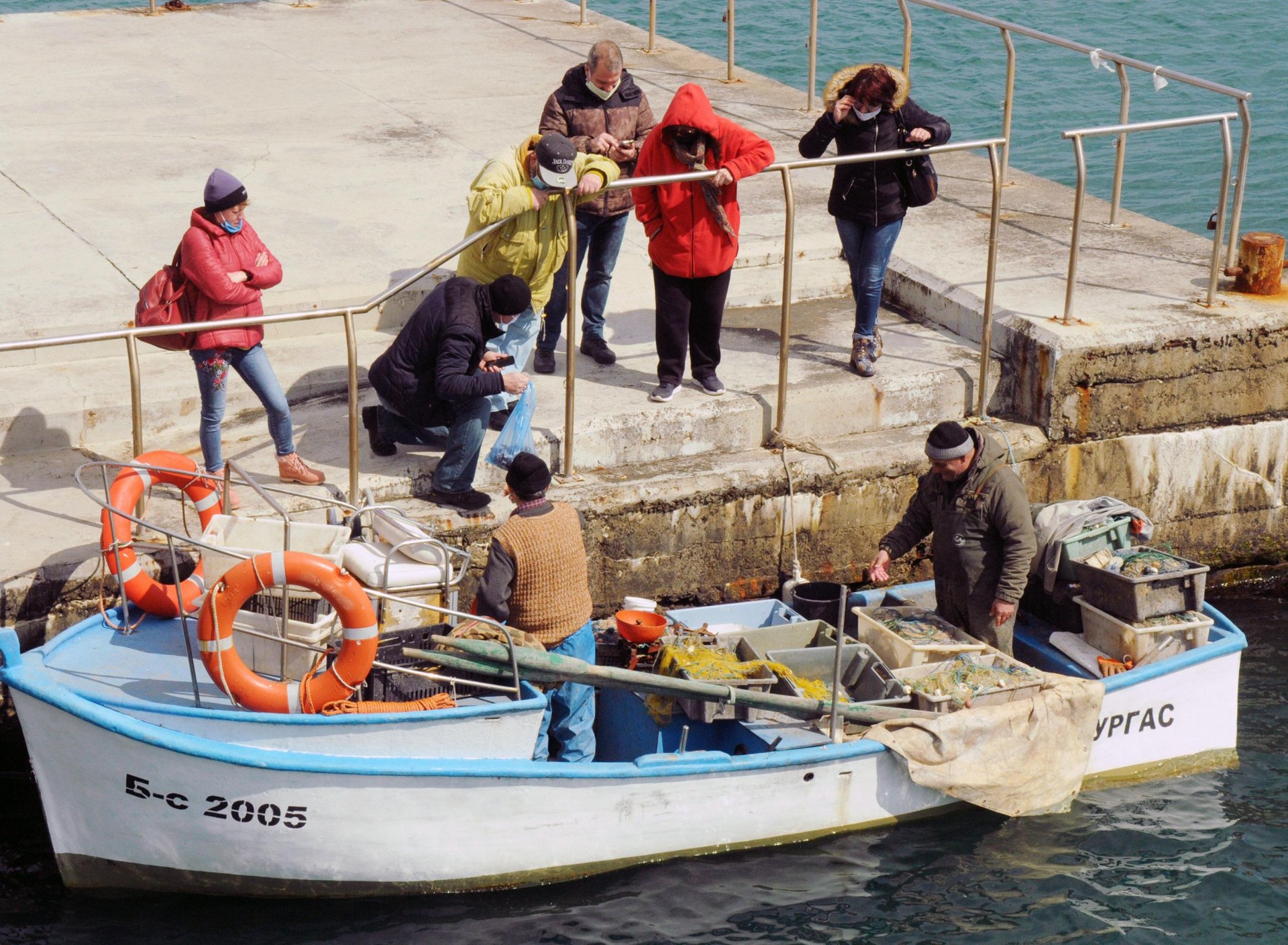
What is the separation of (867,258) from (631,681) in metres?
3.48

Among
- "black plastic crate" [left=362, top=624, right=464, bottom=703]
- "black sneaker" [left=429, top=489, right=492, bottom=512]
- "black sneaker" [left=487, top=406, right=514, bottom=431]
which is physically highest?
"black sneaker" [left=487, top=406, right=514, bottom=431]

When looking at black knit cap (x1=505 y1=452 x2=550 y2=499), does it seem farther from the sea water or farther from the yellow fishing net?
the sea water

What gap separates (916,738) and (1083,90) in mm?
15977

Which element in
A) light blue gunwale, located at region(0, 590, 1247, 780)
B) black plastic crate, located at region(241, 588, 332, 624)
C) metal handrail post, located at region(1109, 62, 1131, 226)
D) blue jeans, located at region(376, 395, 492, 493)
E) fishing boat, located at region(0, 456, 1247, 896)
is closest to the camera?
light blue gunwale, located at region(0, 590, 1247, 780)

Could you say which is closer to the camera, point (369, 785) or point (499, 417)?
point (369, 785)

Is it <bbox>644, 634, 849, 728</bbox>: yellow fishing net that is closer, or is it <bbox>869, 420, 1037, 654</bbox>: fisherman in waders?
<bbox>644, 634, 849, 728</bbox>: yellow fishing net

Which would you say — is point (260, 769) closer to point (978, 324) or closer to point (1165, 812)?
Answer: point (1165, 812)

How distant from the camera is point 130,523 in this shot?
7.16 m

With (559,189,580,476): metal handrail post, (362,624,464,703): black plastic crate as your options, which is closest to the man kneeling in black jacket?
(559,189,580,476): metal handrail post

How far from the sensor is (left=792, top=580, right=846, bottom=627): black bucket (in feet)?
27.1

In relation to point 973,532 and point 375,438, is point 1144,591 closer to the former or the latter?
point 973,532

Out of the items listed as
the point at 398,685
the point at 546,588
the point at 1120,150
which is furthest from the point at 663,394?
the point at 1120,150

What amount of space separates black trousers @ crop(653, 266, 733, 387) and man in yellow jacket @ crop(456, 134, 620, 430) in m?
0.71

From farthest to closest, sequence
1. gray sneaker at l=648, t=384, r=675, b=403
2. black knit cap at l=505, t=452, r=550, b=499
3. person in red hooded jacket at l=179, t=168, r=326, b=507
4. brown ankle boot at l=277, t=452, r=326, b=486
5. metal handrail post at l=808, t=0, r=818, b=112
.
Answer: metal handrail post at l=808, t=0, r=818, b=112
gray sneaker at l=648, t=384, r=675, b=403
brown ankle boot at l=277, t=452, r=326, b=486
person in red hooded jacket at l=179, t=168, r=326, b=507
black knit cap at l=505, t=452, r=550, b=499
